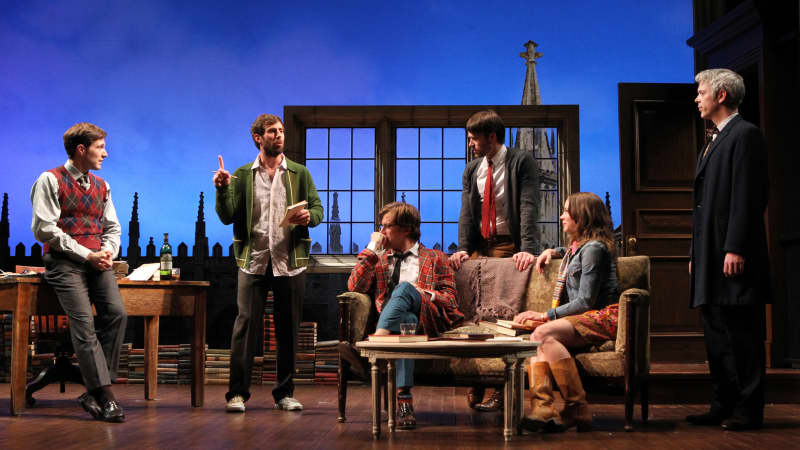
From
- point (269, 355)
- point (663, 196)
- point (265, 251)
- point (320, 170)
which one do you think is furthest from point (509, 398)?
point (320, 170)

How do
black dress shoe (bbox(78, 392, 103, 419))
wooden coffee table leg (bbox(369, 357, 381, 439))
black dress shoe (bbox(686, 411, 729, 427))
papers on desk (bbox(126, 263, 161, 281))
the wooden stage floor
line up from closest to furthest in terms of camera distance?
the wooden stage floor
wooden coffee table leg (bbox(369, 357, 381, 439))
black dress shoe (bbox(686, 411, 729, 427))
black dress shoe (bbox(78, 392, 103, 419))
papers on desk (bbox(126, 263, 161, 281))

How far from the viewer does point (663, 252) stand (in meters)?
6.34

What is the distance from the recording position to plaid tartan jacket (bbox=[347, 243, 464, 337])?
4062mm

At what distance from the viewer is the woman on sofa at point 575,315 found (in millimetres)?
3541

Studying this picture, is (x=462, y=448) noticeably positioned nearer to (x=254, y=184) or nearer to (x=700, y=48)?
A: (x=254, y=184)

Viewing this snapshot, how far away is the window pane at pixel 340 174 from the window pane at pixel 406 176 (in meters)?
0.48

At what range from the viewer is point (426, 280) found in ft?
13.4

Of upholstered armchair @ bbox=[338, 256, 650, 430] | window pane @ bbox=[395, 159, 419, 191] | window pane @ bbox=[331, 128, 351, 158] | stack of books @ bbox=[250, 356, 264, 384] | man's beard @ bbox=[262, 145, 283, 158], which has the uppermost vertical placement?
window pane @ bbox=[331, 128, 351, 158]

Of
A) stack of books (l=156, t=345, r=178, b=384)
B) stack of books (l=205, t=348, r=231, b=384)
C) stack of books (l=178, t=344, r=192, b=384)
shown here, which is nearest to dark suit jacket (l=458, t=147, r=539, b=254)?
stack of books (l=205, t=348, r=231, b=384)

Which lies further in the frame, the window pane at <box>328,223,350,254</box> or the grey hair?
the window pane at <box>328,223,350,254</box>

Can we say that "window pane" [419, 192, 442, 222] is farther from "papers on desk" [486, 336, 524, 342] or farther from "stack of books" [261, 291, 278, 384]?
"papers on desk" [486, 336, 524, 342]

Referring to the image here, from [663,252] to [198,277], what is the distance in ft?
46.2

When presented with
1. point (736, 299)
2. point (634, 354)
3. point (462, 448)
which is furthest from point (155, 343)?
point (736, 299)

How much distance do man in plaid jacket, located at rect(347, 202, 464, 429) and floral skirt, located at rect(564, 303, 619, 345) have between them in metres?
0.68
